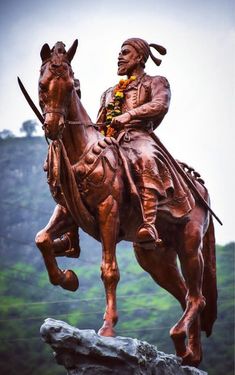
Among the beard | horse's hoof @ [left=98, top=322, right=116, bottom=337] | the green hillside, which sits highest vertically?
the beard

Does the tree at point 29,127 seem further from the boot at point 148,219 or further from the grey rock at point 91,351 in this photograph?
the grey rock at point 91,351

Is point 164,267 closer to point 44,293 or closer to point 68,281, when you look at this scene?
point 68,281

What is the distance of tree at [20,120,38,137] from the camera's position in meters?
14.2

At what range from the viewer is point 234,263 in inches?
568

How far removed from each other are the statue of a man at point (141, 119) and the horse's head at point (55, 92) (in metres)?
0.71

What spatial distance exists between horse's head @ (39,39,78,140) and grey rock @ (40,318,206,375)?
4.32 ft

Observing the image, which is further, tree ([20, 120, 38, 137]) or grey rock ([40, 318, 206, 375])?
tree ([20, 120, 38, 137])

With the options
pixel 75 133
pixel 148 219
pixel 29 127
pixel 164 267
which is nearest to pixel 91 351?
pixel 148 219

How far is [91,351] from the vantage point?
7340 millimetres

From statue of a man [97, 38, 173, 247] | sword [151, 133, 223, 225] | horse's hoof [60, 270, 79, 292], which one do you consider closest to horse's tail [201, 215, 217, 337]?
sword [151, 133, 223, 225]

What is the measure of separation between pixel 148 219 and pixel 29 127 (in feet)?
21.4

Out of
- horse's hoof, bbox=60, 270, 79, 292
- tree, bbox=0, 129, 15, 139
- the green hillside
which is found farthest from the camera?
tree, bbox=0, 129, 15, 139

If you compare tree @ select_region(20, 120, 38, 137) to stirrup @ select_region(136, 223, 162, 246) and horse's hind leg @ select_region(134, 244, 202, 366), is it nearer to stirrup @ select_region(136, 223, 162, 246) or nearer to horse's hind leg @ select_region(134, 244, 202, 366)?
horse's hind leg @ select_region(134, 244, 202, 366)

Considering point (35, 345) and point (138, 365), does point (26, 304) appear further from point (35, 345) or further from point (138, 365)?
point (138, 365)
